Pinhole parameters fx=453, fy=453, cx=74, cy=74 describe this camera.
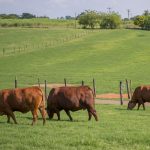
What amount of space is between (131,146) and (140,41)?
3416 inches

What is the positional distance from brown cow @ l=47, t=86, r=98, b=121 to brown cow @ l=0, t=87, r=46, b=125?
176 cm

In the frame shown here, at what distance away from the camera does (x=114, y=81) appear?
4800 centimetres

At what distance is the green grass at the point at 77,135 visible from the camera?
13.0 meters

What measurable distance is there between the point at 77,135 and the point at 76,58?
60843 mm

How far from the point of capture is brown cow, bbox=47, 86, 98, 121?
19.0m

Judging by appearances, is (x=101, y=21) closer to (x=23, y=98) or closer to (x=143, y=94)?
(x=143, y=94)

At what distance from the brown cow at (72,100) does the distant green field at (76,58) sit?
69.3 feet

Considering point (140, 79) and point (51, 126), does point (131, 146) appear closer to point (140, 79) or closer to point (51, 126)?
point (51, 126)

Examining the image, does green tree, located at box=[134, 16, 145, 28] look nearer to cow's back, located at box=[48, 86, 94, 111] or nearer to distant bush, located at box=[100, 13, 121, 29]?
distant bush, located at box=[100, 13, 121, 29]

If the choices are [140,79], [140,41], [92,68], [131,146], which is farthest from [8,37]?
[131,146]

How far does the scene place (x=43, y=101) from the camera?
58.5 ft

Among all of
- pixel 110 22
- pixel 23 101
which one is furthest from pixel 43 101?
pixel 110 22

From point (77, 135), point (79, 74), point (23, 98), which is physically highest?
point (23, 98)

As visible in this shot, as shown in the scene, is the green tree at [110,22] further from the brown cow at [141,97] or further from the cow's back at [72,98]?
the cow's back at [72,98]
